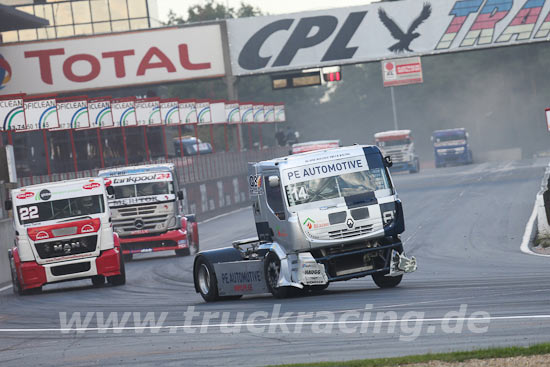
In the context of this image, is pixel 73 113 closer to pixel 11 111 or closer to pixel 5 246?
Answer: pixel 11 111

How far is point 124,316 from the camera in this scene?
16.3m

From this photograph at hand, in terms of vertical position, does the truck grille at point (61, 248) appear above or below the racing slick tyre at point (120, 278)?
above

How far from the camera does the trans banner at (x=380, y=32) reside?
52.6 m

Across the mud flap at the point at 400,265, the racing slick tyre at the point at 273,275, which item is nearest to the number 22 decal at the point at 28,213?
the racing slick tyre at the point at 273,275

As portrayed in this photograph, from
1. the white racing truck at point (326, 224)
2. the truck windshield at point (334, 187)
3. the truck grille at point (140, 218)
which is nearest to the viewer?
the white racing truck at point (326, 224)

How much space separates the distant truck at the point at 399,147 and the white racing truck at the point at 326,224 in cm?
5131

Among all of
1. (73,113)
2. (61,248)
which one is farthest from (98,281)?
(73,113)

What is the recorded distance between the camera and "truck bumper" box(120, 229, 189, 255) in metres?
29.4

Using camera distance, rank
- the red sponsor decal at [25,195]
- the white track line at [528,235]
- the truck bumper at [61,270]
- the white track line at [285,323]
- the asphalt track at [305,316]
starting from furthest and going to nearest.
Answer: the white track line at [528,235], the red sponsor decal at [25,195], the truck bumper at [61,270], the white track line at [285,323], the asphalt track at [305,316]

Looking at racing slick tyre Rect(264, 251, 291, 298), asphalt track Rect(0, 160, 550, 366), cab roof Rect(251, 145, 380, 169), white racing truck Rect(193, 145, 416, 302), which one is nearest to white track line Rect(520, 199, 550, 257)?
asphalt track Rect(0, 160, 550, 366)

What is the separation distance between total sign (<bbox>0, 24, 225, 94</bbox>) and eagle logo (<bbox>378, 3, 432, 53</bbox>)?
8.87 meters

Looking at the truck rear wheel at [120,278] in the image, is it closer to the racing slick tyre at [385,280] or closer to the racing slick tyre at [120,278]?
the racing slick tyre at [120,278]

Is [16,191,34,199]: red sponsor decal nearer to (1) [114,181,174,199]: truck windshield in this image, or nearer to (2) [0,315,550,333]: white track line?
(1) [114,181,174,199]: truck windshield

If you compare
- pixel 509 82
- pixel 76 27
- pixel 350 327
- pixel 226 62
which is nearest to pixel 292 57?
pixel 226 62
